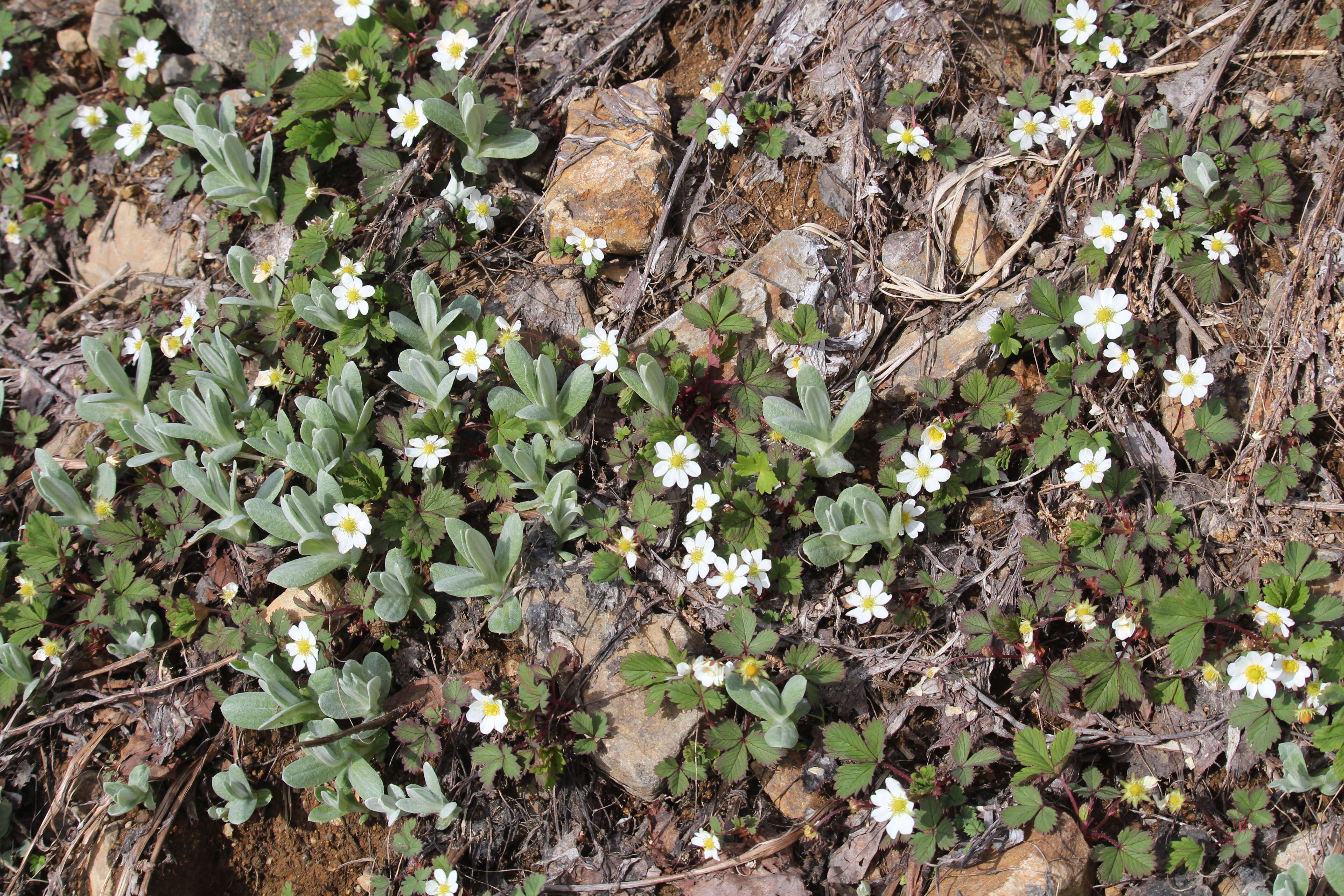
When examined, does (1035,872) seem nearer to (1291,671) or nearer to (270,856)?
(1291,671)

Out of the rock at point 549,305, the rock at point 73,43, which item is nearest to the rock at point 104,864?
the rock at point 549,305

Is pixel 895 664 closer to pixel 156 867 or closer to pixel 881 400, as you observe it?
pixel 881 400

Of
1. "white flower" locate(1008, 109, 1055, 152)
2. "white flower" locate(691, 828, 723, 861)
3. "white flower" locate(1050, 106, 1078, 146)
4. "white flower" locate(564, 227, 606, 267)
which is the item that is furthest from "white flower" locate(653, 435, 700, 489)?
"white flower" locate(1050, 106, 1078, 146)

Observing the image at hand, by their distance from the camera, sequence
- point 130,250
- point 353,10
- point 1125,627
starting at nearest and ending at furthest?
point 1125,627
point 353,10
point 130,250

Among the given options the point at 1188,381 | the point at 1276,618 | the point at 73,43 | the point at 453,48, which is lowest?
the point at 1276,618

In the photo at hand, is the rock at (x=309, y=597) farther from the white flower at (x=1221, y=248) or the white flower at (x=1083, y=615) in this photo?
the white flower at (x=1221, y=248)

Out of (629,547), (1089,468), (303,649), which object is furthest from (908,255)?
(303,649)
